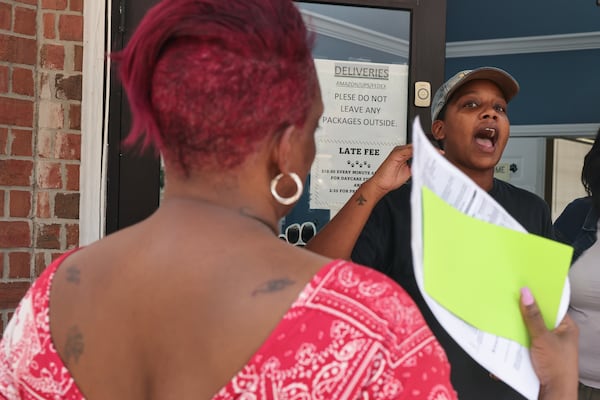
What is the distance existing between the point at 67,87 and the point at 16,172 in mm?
369

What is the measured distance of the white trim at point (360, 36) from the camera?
307 centimetres

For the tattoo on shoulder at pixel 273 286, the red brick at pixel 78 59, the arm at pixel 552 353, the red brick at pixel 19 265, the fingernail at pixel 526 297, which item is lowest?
the red brick at pixel 19 265

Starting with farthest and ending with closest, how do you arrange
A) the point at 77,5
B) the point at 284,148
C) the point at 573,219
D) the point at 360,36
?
1. the point at 360,36
2. the point at 77,5
3. the point at 573,219
4. the point at 284,148

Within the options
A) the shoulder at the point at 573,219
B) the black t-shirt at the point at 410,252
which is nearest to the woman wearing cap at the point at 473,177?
the black t-shirt at the point at 410,252

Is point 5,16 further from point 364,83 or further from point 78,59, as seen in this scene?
point 364,83

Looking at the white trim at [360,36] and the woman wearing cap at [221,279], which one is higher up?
the white trim at [360,36]

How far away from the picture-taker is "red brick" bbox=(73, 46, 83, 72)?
2.78 m

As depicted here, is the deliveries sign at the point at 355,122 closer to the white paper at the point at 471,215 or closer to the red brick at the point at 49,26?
the red brick at the point at 49,26

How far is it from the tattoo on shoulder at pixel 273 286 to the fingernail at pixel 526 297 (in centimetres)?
37

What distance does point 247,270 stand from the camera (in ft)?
2.83

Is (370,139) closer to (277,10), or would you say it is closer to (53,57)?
(53,57)

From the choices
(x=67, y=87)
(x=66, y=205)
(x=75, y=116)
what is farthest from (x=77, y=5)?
(x=66, y=205)

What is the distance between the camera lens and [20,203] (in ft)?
8.86

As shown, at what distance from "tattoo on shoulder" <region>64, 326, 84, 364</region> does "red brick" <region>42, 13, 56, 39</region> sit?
2.08 metres
